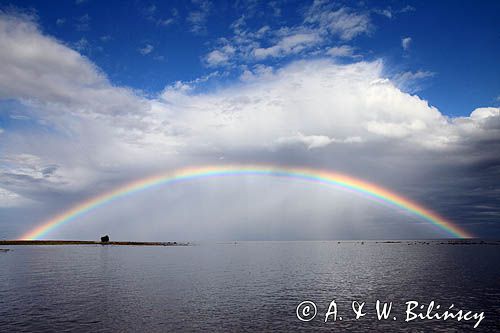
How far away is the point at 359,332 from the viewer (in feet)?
108

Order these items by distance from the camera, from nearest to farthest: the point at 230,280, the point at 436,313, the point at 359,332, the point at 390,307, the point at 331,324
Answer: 1. the point at 359,332
2. the point at 331,324
3. the point at 436,313
4. the point at 390,307
5. the point at 230,280

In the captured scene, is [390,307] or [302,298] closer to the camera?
[390,307]

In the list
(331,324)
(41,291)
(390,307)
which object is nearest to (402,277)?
(390,307)

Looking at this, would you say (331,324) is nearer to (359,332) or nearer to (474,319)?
(359,332)

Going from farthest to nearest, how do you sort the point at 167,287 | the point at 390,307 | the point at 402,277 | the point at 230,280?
the point at 402,277, the point at 230,280, the point at 167,287, the point at 390,307

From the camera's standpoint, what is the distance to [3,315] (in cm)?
3778

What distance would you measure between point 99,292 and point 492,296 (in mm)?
57922

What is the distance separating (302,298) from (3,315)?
35755mm

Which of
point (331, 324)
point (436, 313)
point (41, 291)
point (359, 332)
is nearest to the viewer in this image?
point (359, 332)

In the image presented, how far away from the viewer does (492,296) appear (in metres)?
51.0


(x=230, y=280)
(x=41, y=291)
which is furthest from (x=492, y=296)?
(x=41, y=291)

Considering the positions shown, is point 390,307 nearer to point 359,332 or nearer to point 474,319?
point 474,319

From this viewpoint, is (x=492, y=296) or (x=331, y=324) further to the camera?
(x=492, y=296)

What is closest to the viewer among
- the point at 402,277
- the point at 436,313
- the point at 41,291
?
the point at 436,313
